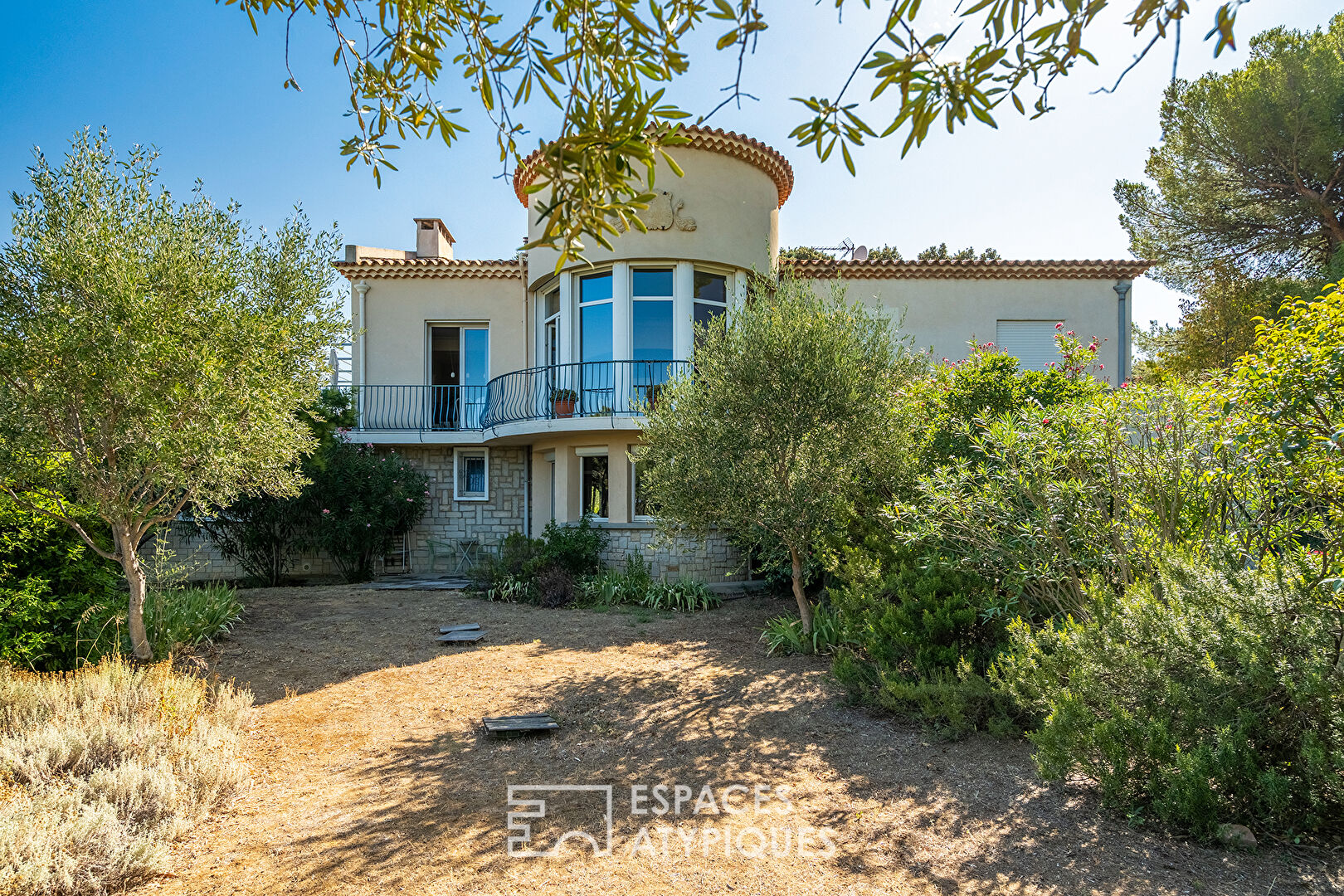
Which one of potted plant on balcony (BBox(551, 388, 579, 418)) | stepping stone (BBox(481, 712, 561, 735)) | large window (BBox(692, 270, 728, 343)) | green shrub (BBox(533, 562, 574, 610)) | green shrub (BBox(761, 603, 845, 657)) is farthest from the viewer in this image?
large window (BBox(692, 270, 728, 343))

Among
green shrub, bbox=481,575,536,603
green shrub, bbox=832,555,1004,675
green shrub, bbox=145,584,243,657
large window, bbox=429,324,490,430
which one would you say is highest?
large window, bbox=429,324,490,430

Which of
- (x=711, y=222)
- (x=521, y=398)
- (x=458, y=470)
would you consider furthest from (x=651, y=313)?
(x=458, y=470)

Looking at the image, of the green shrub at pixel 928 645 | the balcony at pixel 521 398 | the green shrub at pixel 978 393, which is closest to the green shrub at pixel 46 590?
the balcony at pixel 521 398

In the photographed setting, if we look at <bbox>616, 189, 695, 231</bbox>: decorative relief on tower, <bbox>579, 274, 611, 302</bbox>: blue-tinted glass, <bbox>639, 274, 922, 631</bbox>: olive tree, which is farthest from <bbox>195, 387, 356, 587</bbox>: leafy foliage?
<bbox>639, 274, 922, 631</bbox>: olive tree

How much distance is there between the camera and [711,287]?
1238cm

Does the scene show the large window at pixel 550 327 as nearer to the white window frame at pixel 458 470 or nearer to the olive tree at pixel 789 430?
the white window frame at pixel 458 470

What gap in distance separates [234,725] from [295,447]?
2.54 meters

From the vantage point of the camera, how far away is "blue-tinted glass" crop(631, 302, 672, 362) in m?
12.1

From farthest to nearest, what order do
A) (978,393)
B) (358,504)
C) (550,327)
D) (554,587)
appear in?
(550,327) → (358,504) → (554,587) → (978,393)

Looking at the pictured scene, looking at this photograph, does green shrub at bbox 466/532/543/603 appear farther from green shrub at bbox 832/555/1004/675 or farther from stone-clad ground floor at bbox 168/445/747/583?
green shrub at bbox 832/555/1004/675

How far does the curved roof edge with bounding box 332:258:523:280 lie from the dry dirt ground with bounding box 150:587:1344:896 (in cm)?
860

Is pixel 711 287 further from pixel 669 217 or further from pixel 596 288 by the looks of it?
pixel 596 288

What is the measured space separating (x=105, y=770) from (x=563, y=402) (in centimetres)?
843

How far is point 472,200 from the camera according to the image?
3.50m
